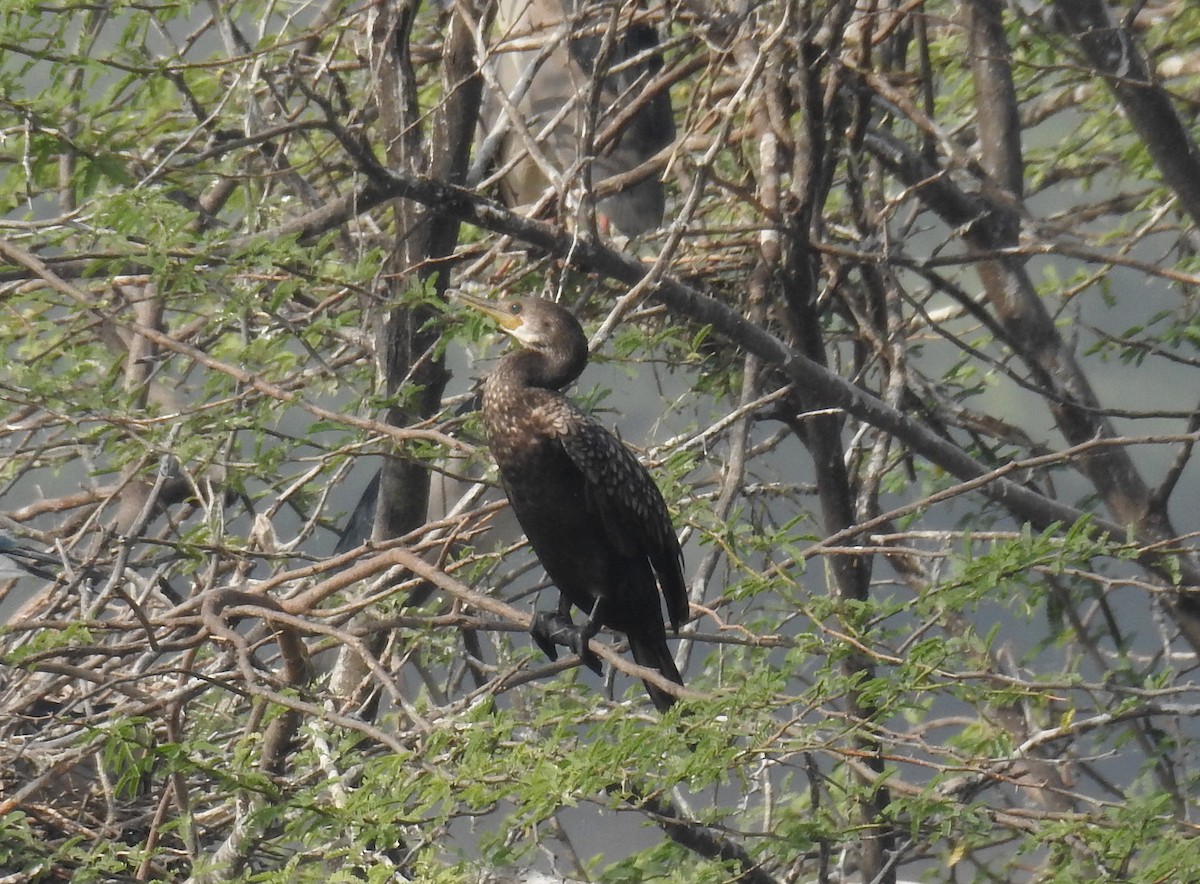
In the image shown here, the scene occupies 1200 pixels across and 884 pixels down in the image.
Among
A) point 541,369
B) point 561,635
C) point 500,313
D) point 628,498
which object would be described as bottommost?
point 561,635

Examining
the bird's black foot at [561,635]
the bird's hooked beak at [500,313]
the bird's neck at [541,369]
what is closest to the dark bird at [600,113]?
the bird's hooked beak at [500,313]

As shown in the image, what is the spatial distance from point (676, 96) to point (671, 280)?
7.31 feet

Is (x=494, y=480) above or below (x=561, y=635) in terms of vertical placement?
above

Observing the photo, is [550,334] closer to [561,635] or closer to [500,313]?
[500,313]

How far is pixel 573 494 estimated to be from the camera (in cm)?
320

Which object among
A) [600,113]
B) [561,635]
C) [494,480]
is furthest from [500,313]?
[600,113]

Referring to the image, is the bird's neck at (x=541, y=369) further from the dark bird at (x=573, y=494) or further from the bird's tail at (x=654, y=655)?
the bird's tail at (x=654, y=655)

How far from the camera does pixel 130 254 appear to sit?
2.88m

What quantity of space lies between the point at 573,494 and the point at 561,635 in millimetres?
330

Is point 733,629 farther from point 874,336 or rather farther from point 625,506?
point 874,336

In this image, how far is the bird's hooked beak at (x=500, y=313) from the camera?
3.29 m

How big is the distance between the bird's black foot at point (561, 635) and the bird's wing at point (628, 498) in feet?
0.65

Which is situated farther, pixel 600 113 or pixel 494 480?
pixel 600 113

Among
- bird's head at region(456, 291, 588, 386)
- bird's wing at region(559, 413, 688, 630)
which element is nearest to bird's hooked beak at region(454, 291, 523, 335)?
bird's head at region(456, 291, 588, 386)
